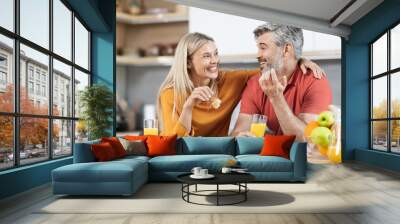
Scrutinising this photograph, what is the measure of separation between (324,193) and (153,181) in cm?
230

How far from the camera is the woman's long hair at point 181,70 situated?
7820 millimetres

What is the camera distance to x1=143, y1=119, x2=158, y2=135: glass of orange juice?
Answer: 789cm

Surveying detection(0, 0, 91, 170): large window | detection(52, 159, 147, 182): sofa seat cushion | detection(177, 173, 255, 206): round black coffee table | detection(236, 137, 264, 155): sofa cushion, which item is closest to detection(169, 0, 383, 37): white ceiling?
detection(0, 0, 91, 170): large window

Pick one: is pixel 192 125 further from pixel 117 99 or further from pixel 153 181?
pixel 153 181

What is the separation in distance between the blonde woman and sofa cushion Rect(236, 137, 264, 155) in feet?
4.79

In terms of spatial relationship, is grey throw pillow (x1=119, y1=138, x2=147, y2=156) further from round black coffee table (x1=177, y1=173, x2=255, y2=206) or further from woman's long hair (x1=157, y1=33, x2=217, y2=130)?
woman's long hair (x1=157, y1=33, x2=217, y2=130)

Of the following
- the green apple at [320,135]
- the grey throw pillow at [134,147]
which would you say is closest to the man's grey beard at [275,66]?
the green apple at [320,135]

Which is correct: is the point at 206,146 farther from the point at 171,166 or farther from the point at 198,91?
the point at 198,91

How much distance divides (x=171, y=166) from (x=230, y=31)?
365cm

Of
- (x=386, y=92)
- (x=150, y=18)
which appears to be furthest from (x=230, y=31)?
(x=386, y=92)

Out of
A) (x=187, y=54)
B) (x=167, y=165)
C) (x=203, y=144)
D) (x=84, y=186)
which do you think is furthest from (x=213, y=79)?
(x=84, y=186)

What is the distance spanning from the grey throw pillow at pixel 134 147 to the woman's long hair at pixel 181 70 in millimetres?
1798

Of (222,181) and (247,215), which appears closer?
(247,215)

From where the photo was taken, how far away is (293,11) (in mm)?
7395
